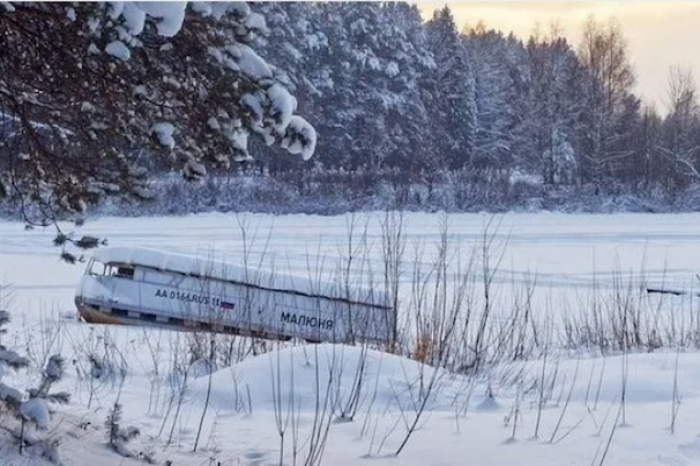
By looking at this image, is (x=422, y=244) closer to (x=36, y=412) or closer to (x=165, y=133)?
(x=165, y=133)

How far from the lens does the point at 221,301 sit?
27.1 feet

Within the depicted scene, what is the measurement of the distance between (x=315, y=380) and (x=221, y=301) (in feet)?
9.89

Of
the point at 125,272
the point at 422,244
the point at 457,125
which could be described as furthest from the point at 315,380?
the point at 457,125

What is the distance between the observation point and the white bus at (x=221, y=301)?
7711mm

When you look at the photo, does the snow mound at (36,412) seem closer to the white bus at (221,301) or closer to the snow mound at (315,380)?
the snow mound at (315,380)

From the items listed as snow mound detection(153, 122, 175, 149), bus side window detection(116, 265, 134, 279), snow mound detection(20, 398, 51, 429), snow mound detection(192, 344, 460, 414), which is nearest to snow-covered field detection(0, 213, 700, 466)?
snow mound detection(192, 344, 460, 414)

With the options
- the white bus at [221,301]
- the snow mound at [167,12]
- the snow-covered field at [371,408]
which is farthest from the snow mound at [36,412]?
the white bus at [221,301]

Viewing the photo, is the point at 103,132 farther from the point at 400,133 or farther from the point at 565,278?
the point at 400,133

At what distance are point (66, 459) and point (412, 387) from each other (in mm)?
2312

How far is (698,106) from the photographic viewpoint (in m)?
40.7

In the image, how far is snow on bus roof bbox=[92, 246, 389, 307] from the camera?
29.0 ft

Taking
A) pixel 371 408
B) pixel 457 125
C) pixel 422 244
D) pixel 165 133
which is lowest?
pixel 371 408

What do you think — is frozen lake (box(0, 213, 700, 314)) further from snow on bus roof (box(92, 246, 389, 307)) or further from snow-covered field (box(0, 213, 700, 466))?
snow-covered field (box(0, 213, 700, 466))

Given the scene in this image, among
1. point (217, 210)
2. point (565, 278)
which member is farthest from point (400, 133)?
point (565, 278)
